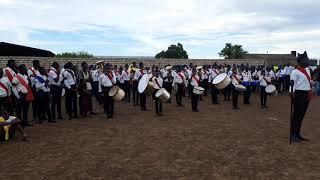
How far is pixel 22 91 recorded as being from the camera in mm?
11828

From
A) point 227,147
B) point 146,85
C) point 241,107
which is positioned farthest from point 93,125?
point 241,107

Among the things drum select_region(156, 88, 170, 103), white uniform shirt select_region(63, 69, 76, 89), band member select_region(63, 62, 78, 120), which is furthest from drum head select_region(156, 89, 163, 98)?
white uniform shirt select_region(63, 69, 76, 89)

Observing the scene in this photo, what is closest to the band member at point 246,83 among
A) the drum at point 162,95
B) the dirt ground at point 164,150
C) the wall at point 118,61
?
the dirt ground at point 164,150

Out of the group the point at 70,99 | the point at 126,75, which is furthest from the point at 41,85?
the point at 126,75

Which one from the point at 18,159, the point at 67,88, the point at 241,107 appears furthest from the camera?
the point at 241,107

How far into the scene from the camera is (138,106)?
18.1 meters

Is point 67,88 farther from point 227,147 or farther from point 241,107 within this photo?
point 241,107

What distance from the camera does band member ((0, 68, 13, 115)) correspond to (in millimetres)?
11000

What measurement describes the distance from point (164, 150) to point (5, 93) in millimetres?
4770

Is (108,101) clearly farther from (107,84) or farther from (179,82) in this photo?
(179,82)

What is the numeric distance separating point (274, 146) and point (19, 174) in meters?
5.52

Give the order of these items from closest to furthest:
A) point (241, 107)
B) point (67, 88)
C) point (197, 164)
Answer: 1. point (197, 164)
2. point (67, 88)
3. point (241, 107)

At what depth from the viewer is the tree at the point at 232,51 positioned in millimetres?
51250

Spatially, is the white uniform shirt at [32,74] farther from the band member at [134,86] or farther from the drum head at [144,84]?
the band member at [134,86]
